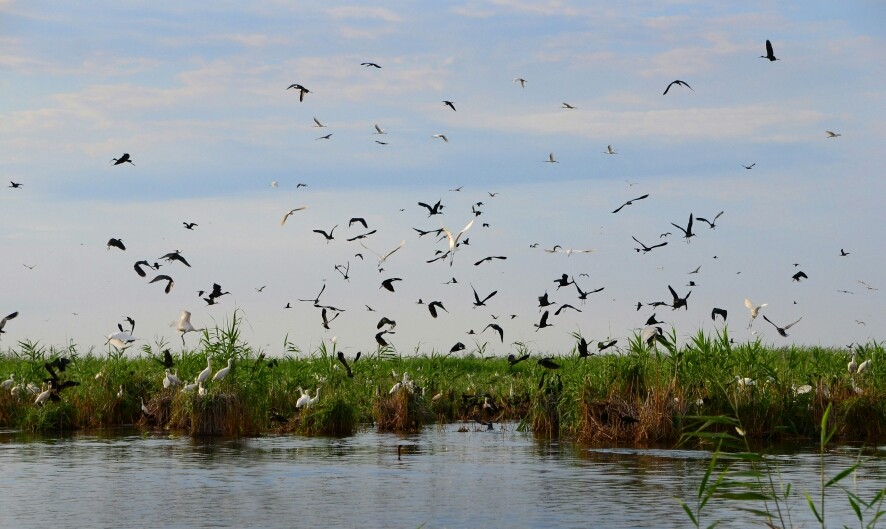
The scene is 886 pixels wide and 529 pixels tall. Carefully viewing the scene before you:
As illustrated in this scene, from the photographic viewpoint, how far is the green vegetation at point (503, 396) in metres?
22.9

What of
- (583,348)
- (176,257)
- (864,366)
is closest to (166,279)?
(176,257)

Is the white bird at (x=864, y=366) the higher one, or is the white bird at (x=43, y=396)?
the white bird at (x=864, y=366)

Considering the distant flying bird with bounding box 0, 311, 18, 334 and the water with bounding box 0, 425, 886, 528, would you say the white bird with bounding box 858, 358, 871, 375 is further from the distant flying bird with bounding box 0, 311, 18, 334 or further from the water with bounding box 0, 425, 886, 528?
the distant flying bird with bounding box 0, 311, 18, 334

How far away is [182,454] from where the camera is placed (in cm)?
2186

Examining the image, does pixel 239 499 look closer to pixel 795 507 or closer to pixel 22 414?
pixel 795 507

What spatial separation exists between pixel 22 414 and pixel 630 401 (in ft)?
56.2

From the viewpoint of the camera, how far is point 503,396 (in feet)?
105

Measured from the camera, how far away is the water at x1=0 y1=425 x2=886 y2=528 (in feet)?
47.9

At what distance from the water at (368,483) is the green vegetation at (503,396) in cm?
108

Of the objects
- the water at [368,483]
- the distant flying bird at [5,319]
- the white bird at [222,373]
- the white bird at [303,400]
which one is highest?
the distant flying bird at [5,319]

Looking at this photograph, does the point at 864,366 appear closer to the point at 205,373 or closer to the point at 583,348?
the point at 583,348

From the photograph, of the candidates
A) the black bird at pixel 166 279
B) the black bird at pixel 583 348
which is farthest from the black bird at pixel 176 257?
the black bird at pixel 583 348

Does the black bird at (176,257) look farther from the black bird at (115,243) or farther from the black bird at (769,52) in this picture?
the black bird at (769,52)

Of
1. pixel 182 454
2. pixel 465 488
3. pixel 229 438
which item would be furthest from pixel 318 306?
pixel 465 488
